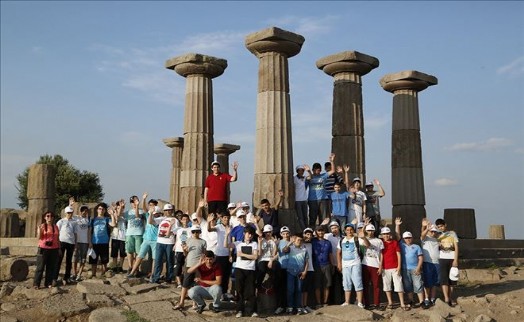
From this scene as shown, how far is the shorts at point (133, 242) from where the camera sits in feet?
47.5

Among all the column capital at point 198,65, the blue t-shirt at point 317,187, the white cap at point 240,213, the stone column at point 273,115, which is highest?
the column capital at point 198,65

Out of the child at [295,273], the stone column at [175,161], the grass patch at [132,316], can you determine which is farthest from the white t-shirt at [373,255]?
the stone column at [175,161]

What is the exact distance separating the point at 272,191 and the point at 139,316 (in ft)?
17.3

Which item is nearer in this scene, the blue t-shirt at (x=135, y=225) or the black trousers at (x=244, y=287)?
the black trousers at (x=244, y=287)

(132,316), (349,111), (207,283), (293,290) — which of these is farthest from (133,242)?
(349,111)

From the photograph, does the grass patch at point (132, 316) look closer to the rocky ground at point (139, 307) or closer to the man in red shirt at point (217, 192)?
the rocky ground at point (139, 307)

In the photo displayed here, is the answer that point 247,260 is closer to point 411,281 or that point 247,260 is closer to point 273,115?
A: point 411,281

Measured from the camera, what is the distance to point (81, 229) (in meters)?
14.3

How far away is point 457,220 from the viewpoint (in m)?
22.5

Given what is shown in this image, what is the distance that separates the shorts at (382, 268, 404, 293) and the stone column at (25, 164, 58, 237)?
17.1 metres

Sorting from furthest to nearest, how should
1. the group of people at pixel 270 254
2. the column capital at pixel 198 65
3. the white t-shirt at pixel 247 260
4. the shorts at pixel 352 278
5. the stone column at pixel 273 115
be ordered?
the column capital at pixel 198 65, the stone column at pixel 273 115, the shorts at pixel 352 278, the group of people at pixel 270 254, the white t-shirt at pixel 247 260

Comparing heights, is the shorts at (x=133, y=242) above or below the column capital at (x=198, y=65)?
below

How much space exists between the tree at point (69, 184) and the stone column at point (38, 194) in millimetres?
20170

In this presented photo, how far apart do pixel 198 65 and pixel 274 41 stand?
4.47m
